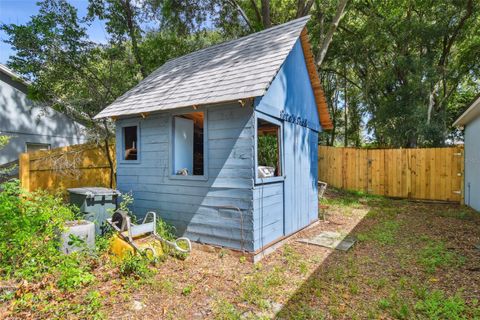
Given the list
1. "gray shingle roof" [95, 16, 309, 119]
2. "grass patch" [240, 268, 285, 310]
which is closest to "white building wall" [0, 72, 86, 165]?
"gray shingle roof" [95, 16, 309, 119]

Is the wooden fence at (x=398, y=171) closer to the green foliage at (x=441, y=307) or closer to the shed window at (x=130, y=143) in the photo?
the green foliage at (x=441, y=307)

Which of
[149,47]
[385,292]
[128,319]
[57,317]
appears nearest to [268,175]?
[385,292]

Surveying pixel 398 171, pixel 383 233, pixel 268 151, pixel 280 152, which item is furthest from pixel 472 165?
pixel 280 152

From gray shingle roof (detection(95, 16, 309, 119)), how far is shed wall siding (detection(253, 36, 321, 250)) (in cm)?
35

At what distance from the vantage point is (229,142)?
15.3 feet

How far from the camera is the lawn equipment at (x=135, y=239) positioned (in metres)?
4.24

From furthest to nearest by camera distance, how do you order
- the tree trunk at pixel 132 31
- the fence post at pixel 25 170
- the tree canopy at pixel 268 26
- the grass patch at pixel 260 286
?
the tree trunk at pixel 132 31
the tree canopy at pixel 268 26
the fence post at pixel 25 170
the grass patch at pixel 260 286

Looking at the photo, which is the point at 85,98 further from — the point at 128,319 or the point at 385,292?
the point at 385,292

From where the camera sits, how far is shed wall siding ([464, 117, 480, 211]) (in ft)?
26.3

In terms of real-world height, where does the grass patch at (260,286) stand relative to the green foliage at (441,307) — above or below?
below

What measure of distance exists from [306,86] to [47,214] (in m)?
5.85

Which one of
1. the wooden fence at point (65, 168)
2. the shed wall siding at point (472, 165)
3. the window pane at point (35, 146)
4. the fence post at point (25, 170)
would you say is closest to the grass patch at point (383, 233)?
the shed wall siding at point (472, 165)

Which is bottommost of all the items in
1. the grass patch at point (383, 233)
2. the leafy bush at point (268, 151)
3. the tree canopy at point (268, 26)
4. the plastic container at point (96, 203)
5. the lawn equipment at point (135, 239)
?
the grass patch at point (383, 233)

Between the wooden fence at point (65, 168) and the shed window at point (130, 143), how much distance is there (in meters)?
2.82
